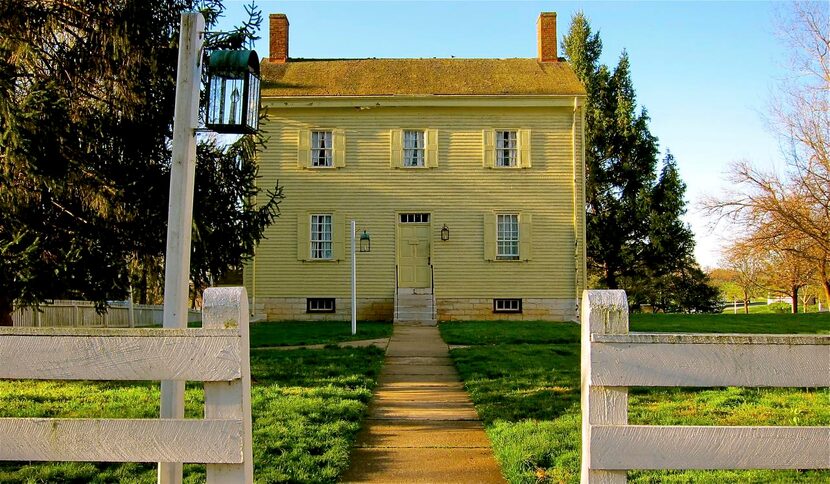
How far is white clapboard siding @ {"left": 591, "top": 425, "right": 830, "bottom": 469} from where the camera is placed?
276 cm

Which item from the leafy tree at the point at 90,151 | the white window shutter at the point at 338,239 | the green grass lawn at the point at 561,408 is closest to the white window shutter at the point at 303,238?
the white window shutter at the point at 338,239

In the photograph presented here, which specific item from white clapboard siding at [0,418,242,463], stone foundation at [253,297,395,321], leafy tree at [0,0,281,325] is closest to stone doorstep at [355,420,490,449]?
white clapboard siding at [0,418,242,463]

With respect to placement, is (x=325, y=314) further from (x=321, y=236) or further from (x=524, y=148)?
(x=524, y=148)

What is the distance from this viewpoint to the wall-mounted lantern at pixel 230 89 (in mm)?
4418

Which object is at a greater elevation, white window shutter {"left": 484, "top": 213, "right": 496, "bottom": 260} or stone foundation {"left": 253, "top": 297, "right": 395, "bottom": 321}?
white window shutter {"left": 484, "top": 213, "right": 496, "bottom": 260}

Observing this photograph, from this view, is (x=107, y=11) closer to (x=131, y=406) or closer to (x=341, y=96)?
(x=131, y=406)

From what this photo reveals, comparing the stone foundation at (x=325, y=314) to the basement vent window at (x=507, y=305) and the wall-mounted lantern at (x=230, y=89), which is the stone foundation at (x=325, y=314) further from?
the wall-mounted lantern at (x=230, y=89)

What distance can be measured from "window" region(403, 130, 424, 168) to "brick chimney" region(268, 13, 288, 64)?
5.28 metres

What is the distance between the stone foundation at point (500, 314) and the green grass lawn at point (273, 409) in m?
10.6

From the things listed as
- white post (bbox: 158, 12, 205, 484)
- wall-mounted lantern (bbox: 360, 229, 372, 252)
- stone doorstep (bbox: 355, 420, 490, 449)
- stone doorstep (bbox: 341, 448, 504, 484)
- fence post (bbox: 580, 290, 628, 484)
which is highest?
wall-mounted lantern (bbox: 360, 229, 372, 252)

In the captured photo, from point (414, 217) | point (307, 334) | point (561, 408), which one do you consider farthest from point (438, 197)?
point (561, 408)

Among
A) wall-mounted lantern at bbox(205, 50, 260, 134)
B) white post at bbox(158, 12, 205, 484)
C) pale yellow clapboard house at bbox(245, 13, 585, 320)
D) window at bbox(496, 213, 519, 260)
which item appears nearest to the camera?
white post at bbox(158, 12, 205, 484)

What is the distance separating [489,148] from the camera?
2239 centimetres

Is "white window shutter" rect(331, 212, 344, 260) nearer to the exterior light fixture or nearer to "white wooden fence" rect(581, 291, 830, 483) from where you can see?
the exterior light fixture
